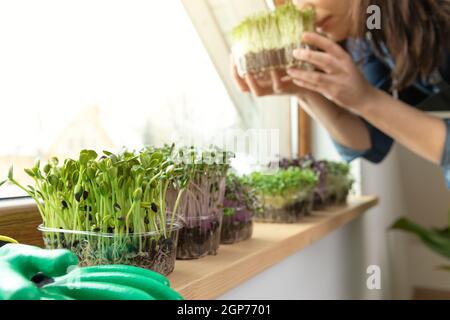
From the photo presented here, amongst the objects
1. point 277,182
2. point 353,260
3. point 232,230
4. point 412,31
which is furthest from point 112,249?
point 353,260

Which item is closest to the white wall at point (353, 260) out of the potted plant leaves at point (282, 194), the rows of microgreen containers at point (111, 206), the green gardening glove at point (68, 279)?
the potted plant leaves at point (282, 194)

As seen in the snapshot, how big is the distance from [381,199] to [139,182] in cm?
194

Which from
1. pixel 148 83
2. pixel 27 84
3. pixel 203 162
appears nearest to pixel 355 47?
pixel 148 83

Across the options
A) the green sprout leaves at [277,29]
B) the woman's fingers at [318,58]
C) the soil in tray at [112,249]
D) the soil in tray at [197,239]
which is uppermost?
the green sprout leaves at [277,29]

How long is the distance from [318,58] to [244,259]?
1.30ft

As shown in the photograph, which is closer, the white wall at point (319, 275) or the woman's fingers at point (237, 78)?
the white wall at point (319, 275)

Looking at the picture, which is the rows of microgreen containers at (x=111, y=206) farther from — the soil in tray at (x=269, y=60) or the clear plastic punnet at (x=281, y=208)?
the clear plastic punnet at (x=281, y=208)

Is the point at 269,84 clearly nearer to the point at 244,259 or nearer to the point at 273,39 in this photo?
the point at 273,39

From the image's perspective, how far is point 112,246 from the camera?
1.52 feet

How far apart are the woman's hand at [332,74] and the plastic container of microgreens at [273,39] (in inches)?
0.8

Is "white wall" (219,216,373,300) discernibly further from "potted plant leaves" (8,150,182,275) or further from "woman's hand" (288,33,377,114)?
"woman's hand" (288,33,377,114)

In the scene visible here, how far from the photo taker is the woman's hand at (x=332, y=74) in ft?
2.64

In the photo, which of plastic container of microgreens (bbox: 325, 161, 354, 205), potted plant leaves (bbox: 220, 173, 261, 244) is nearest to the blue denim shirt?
plastic container of microgreens (bbox: 325, 161, 354, 205)
